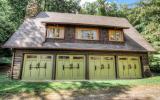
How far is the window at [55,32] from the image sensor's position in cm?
1530

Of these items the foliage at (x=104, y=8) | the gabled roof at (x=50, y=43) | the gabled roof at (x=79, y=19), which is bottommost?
the gabled roof at (x=50, y=43)

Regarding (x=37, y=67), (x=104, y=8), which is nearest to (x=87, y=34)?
(x=37, y=67)

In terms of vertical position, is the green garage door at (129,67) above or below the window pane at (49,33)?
below

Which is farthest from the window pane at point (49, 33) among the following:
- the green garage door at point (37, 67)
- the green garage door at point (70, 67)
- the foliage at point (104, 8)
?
the foliage at point (104, 8)

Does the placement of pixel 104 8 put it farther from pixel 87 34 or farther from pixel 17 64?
pixel 17 64

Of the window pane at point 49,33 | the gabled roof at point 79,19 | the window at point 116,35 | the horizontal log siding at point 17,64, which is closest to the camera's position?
the horizontal log siding at point 17,64

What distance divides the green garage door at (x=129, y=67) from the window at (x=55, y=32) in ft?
18.1

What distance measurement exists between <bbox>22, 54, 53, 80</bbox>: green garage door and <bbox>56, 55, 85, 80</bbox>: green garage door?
0.72 metres

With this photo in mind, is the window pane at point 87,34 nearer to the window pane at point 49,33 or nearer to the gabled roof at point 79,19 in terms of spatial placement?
the gabled roof at point 79,19

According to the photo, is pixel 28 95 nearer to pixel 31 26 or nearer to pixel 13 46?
pixel 13 46

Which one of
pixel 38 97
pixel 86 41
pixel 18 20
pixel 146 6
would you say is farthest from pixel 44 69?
pixel 18 20

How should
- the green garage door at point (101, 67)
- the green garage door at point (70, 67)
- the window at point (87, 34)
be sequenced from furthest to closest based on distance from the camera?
1. the window at point (87, 34)
2. the green garage door at point (101, 67)
3. the green garage door at point (70, 67)

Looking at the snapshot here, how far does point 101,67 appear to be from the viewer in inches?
605

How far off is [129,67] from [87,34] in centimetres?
475
